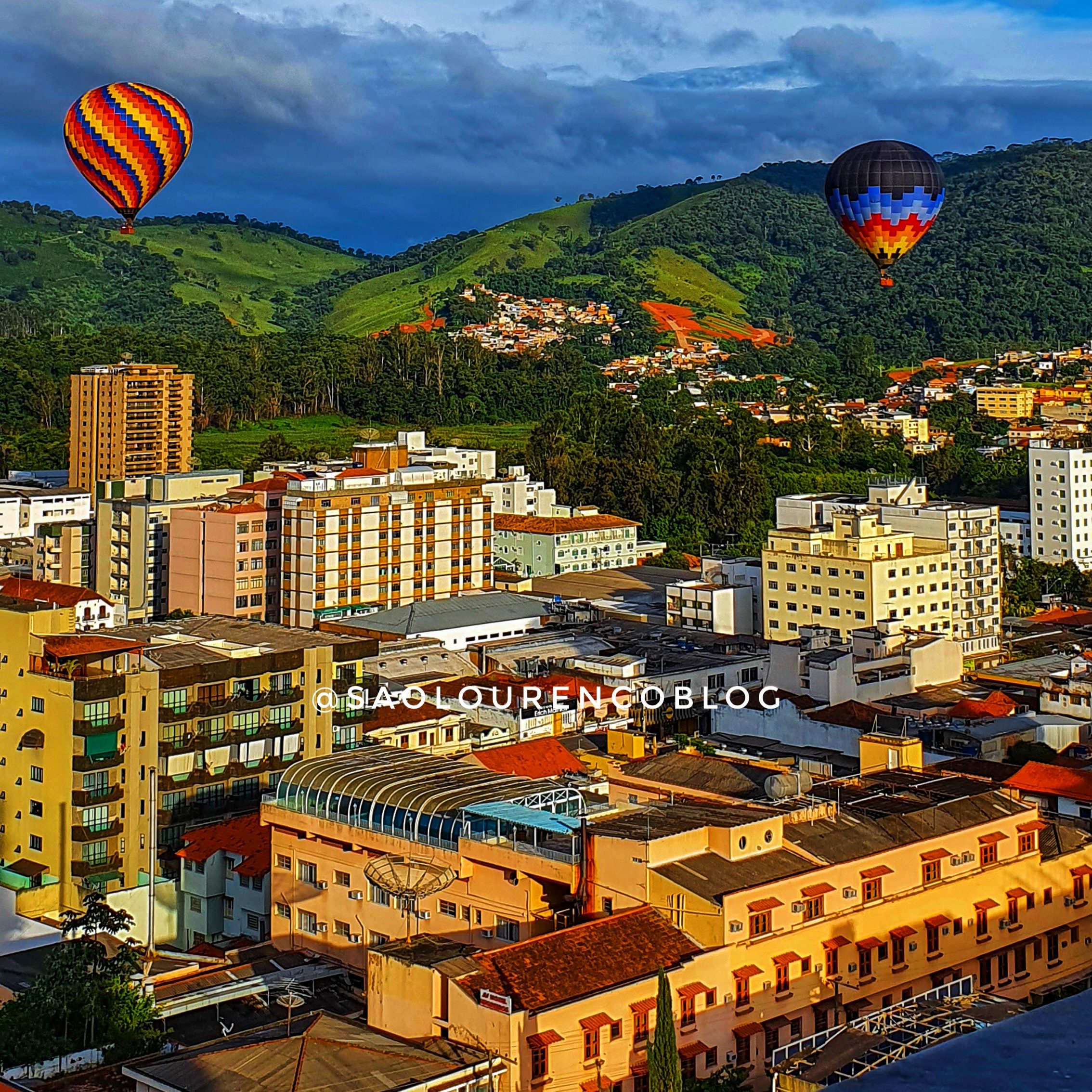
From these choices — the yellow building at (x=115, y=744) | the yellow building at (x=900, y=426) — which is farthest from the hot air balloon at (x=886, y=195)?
the yellow building at (x=900, y=426)

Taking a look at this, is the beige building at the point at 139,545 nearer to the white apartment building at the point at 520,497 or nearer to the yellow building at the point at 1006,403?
the white apartment building at the point at 520,497

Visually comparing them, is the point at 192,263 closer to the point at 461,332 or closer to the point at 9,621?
the point at 461,332

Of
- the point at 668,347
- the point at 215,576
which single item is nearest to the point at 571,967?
the point at 215,576

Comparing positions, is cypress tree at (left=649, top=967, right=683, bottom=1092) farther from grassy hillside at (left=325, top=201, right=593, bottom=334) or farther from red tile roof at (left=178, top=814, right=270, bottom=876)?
grassy hillside at (left=325, top=201, right=593, bottom=334)

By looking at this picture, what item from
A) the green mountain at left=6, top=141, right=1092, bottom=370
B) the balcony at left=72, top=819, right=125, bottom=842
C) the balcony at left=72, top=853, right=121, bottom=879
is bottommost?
the balcony at left=72, top=853, right=121, bottom=879

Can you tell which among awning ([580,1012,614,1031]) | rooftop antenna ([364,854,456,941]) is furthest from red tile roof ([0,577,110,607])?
awning ([580,1012,614,1031])

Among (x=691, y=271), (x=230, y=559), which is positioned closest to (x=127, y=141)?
(x=230, y=559)
